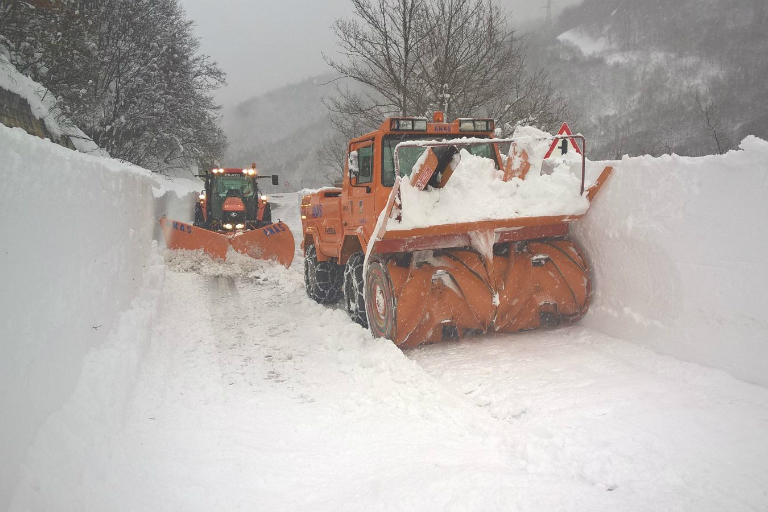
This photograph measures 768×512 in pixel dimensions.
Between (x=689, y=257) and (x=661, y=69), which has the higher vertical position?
(x=661, y=69)

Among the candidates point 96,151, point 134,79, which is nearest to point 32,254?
point 96,151

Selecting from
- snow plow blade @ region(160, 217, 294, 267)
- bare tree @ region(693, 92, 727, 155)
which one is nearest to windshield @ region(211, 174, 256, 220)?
snow plow blade @ region(160, 217, 294, 267)

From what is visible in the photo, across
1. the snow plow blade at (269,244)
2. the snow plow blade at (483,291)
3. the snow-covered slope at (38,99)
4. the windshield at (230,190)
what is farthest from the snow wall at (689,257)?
the snow-covered slope at (38,99)

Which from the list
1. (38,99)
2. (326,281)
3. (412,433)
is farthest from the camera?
(38,99)

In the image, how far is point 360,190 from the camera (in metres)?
5.73

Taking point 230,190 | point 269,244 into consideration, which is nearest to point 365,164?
point 269,244

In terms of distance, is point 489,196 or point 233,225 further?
point 233,225

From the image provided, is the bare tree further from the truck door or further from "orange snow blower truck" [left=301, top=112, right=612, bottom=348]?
the truck door

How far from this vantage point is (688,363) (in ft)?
13.2

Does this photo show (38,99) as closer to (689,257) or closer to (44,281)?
(44,281)

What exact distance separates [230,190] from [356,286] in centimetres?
956

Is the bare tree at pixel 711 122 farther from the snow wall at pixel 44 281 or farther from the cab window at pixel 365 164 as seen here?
the snow wall at pixel 44 281

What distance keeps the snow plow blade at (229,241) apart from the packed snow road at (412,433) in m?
5.81

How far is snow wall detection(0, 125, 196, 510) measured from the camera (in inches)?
87.0
